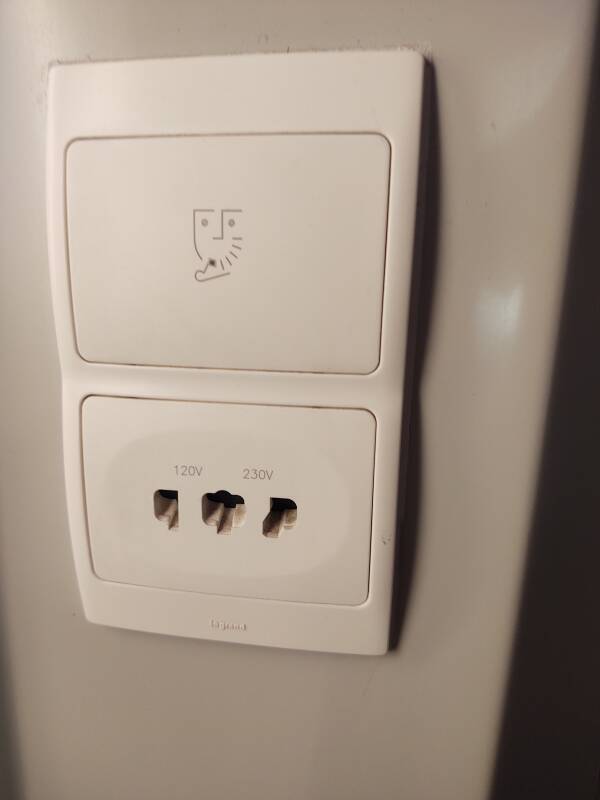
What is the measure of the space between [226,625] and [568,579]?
0.19 metres

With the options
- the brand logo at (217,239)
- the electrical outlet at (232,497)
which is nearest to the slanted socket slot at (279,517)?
the electrical outlet at (232,497)

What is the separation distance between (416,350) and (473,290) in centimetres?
4

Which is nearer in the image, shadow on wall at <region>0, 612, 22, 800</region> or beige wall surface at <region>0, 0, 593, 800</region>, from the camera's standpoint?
beige wall surface at <region>0, 0, 593, 800</region>

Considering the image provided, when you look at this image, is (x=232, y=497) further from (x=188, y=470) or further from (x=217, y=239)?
(x=217, y=239)

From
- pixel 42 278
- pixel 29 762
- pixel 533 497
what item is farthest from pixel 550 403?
pixel 29 762

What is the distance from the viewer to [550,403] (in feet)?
0.89

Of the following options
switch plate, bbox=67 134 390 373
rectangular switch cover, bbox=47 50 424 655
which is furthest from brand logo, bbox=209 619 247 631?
switch plate, bbox=67 134 390 373

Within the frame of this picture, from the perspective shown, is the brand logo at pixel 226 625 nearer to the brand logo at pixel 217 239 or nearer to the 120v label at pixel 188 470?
the 120v label at pixel 188 470

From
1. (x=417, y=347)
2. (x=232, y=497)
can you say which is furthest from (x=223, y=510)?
(x=417, y=347)

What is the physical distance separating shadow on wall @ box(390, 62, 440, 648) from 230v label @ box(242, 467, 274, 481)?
7cm

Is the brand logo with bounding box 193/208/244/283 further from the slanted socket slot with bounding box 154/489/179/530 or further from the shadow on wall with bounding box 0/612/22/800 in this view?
the shadow on wall with bounding box 0/612/22/800

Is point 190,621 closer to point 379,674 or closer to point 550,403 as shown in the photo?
point 379,674

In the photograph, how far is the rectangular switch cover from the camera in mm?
248

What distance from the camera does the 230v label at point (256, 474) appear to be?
0.93 ft
